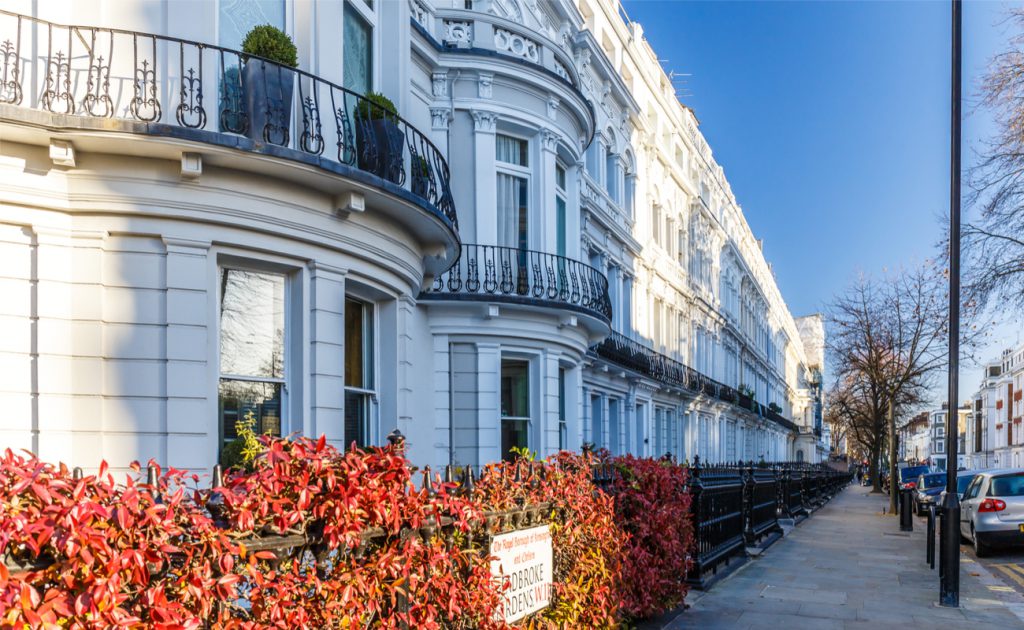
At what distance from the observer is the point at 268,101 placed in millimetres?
8266

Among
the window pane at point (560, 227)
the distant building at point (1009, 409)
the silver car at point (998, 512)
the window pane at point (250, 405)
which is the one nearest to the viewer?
the window pane at point (250, 405)

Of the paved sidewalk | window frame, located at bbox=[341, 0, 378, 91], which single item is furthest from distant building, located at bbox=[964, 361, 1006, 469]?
window frame, located at bbox=[341, 0, 378, 91]

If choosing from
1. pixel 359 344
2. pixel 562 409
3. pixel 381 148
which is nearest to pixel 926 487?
pixel 562 409

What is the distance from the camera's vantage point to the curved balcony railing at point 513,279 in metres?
15.1

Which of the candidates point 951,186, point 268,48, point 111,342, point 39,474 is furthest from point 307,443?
point 951,186

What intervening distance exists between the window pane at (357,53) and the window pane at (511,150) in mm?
5161

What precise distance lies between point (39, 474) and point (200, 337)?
486 cm

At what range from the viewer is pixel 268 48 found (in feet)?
27.9

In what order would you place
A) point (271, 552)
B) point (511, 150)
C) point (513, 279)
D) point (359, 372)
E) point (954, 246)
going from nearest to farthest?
point (271, 552) < point (359, 372) < point (954, 246) < point (513, 279) < point (511, 150)

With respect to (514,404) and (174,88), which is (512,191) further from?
(174,88)

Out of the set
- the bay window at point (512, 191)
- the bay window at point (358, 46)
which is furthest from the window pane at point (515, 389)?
the bay window at point (358, 46)

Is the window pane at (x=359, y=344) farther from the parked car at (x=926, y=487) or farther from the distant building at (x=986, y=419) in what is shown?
the distant building at (x=986, y=419)

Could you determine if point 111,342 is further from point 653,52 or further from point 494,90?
Result: point 653,52

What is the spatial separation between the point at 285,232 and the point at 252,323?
846 mm
